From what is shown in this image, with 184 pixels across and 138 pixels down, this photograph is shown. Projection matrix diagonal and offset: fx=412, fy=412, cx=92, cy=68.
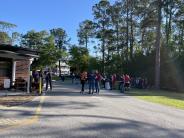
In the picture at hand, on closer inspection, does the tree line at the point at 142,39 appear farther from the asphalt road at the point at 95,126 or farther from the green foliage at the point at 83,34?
the asphalt road at the point at 95,126

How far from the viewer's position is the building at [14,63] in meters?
26.7

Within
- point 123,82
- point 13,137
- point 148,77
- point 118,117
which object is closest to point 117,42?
point 148,77

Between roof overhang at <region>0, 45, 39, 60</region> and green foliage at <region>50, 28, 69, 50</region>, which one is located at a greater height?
green foliage at <region>50, 28, 69, 50</region>

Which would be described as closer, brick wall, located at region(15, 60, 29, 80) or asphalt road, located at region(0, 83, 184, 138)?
asphalt road, located at region(0, 83, 184, 138)

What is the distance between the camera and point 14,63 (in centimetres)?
3181

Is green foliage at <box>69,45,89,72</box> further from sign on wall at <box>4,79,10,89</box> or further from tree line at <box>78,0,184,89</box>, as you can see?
sign on wall at <box>4,79,10,89</box>

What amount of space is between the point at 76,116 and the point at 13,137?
177 inches

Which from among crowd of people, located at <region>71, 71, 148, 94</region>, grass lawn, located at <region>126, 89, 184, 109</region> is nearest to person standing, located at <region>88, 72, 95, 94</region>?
crowd of people, located at <region>71, 71, 148, 94</region>

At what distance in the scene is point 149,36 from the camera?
72.9m

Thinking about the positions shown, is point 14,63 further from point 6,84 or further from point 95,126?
point 95,126

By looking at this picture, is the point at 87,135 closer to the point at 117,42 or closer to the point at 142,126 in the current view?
the point at 142,126

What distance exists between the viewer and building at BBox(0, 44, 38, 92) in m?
26.7

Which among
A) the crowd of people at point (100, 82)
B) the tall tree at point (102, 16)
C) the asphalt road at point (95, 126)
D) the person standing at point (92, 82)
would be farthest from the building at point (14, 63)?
the tall tree at point (102, 16)

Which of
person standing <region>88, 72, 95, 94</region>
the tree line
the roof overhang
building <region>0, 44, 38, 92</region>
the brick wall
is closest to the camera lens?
the roof overhang
